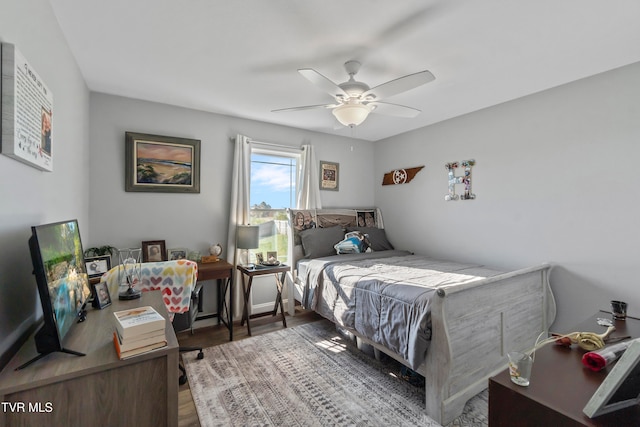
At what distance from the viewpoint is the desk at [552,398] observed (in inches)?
34.7

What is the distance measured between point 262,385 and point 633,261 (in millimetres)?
3060

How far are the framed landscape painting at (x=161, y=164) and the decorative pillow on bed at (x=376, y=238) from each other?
7.05 feet

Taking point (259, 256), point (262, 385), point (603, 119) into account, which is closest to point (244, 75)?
point (259, 256)

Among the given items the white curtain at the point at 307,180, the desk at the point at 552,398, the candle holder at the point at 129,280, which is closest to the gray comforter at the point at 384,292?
the desk at the point at 552,398

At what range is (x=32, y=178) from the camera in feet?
4.43

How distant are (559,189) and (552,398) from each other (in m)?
2.38

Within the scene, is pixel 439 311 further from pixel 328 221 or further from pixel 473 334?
pixel 328 221

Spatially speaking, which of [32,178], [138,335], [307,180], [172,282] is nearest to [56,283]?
[138,335]

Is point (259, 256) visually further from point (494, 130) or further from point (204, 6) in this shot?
point (494, 130)

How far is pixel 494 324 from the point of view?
2.14 m

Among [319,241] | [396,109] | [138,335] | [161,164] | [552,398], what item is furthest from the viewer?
[319,241]

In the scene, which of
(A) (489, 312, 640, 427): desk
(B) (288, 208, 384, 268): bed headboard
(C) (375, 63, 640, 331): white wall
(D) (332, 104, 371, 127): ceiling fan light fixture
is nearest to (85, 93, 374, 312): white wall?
(B) (288, 208, 384, 268): bed headboard

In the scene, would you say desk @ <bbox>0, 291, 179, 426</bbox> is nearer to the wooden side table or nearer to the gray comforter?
the gray comforter

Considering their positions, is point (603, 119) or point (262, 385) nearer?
point (262, 385)
